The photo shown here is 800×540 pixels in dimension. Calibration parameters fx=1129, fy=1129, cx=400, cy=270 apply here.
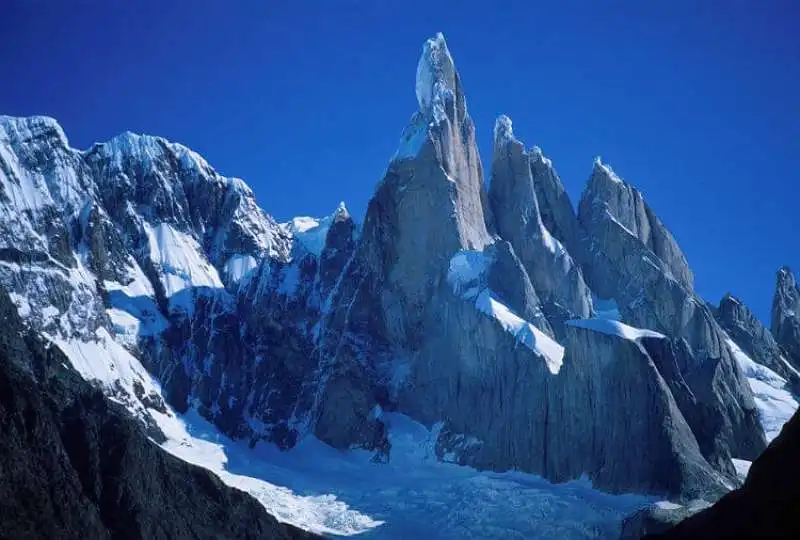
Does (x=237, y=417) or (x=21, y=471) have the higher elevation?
(x=237, y=417)

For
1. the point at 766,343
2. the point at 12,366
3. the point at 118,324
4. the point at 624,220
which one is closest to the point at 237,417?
the point at 118,324

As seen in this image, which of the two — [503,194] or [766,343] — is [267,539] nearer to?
[503,194]

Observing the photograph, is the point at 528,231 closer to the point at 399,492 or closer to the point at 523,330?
the point at 523,330

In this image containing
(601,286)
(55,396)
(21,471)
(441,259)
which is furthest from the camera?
(601,286)

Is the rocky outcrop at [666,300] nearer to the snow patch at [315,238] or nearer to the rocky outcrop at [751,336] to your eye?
the rocky outcrop at [751,336]

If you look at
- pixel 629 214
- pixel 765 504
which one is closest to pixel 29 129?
pixel 629 214

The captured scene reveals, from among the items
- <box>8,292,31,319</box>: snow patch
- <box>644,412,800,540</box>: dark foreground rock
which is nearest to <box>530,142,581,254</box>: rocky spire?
<box>8,292,31,319</box>: snow patch

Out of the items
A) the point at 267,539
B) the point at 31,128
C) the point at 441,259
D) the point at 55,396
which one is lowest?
the point at 267,539
